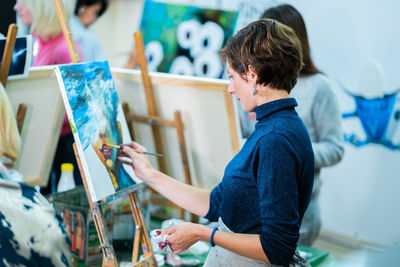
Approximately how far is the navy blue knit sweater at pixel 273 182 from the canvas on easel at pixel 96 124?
2.02 feet

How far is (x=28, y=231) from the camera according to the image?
48.3 inches

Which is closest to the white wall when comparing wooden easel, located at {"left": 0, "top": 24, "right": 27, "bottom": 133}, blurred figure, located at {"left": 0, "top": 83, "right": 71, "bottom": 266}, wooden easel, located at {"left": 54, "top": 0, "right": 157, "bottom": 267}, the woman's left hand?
wooden easel, located at {"left": 54, "top": 0, "right": 157, "bottom": 267}

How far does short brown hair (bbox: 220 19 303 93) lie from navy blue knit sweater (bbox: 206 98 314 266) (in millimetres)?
68

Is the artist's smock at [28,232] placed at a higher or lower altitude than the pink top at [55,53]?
lower

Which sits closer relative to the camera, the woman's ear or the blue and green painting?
the woman's ear

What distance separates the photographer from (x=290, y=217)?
1.24m

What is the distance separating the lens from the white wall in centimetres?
339

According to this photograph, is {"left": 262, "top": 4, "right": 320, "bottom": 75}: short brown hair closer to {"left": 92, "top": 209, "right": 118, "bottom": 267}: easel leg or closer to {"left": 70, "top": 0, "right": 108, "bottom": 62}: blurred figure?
{"left": 92, "top": 209, "right": 118, "bottom": 267}: easel leg

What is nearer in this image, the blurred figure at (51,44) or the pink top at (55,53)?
the blurred figure at (51,44)

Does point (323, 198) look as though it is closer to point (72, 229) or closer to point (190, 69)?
point (190, 69)

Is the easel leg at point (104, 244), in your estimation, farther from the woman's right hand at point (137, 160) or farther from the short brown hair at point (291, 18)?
the short brown hair at point (291, 18)

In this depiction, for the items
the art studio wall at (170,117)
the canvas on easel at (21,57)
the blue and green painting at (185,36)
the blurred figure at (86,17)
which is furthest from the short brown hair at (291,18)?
the blue and green painting at (185,36)

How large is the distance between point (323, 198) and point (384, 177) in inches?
19.9

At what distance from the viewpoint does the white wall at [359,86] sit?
339 cm
